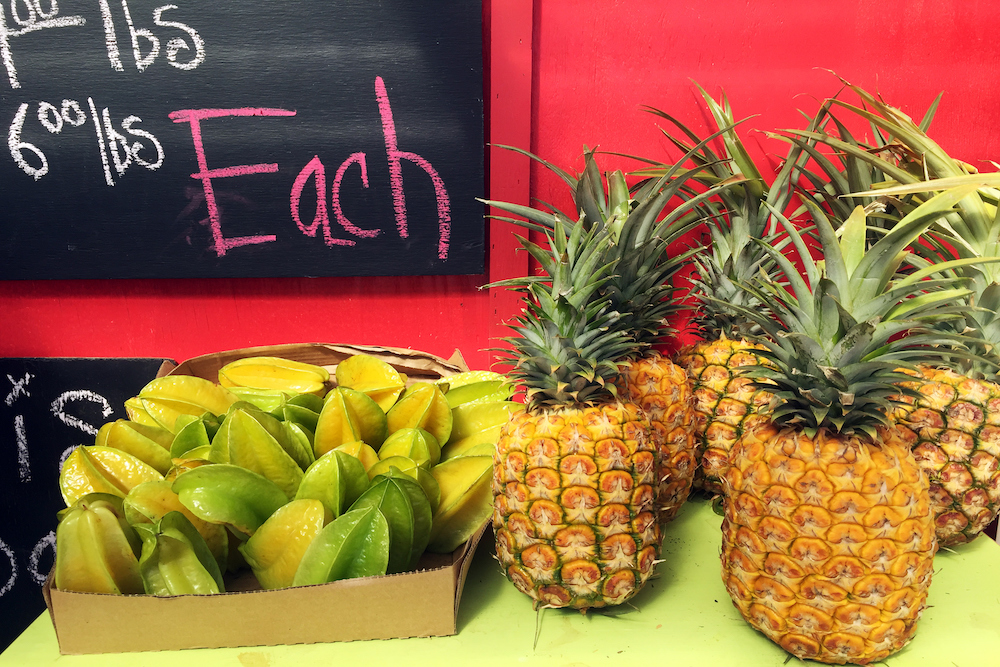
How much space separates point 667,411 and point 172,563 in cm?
79

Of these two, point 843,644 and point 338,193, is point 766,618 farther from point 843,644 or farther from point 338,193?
point 338,193

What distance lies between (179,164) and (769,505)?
140 cm

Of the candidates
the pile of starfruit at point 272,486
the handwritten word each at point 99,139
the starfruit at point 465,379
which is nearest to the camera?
the pile of starfruit at point 272,486

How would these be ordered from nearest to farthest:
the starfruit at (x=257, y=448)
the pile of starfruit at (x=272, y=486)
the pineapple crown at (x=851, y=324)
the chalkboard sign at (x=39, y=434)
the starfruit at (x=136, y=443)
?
the pineapple crown at (x=851, y=324)
the pile of starfruit at (x=272, y=486)
the starfruit at (x=257, y=448)
the starfruit at (x=136, y=443)
the chalkboard sign at (x=39, y=434)

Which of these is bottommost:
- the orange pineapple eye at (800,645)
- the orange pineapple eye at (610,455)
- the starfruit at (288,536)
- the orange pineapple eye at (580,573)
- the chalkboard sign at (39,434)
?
the chalkboard sign at (39,434)

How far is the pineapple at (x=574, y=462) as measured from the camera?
0.81m

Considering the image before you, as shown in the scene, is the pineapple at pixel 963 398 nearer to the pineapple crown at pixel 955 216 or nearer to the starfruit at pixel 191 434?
the pineapple crown at pixel 955 216

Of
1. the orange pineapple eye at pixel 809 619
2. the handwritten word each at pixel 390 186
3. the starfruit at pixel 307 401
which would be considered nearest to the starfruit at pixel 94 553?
the starfruit at pixel 307 401

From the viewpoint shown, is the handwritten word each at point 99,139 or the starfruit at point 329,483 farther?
the handwritten word each at point 99,139

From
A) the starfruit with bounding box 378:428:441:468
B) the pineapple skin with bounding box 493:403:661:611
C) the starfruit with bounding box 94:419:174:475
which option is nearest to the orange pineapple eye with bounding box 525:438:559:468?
the pineapple skin with bounding box 493:403:661:611

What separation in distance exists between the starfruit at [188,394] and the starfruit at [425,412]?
37cm

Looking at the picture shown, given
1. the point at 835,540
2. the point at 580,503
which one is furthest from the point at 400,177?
the point at 835,540

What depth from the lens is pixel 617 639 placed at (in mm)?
843

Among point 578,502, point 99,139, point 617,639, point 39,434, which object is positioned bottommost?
point 39,434
